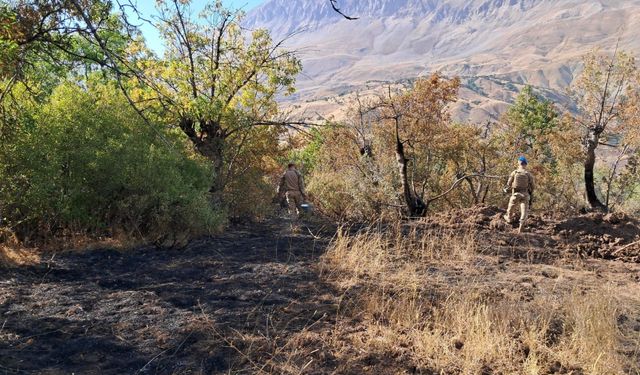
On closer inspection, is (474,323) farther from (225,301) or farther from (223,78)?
(223,78)

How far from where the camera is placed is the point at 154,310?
486 cm

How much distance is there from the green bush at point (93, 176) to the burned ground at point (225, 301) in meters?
0.86

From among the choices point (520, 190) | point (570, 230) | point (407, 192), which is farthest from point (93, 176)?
point (570, 230)

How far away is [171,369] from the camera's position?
3.74 metres

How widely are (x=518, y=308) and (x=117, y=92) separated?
7707mm

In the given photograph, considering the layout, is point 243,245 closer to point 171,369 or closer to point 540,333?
point 171,369

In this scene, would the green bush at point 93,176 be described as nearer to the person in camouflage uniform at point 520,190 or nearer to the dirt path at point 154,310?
the dirt path at point 154,310

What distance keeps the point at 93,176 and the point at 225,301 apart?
4.10m

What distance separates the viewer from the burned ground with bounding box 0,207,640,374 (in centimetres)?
391

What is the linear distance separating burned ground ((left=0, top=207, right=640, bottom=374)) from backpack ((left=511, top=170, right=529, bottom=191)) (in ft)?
5.26

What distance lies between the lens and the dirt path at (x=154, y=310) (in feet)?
12.7

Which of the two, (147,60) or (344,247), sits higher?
(147,60)

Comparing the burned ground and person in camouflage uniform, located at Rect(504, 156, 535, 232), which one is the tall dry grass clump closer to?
the burned ground

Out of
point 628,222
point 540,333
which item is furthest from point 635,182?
point 540,333
